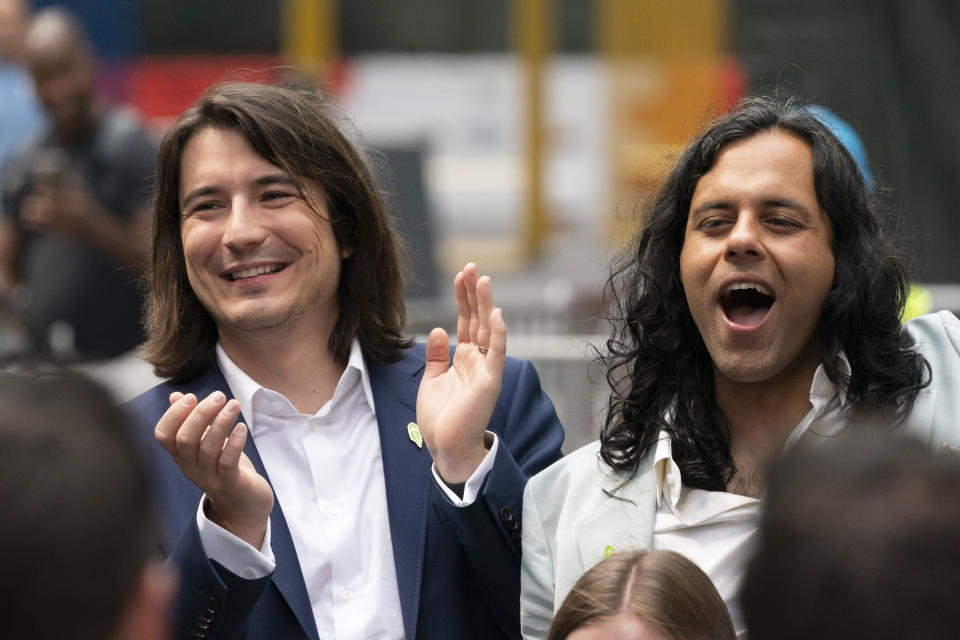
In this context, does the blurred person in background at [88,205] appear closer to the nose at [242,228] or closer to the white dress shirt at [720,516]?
the nose at [242,228]

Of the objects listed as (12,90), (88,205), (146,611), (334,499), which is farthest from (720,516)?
(12,90)

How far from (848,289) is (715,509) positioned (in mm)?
489

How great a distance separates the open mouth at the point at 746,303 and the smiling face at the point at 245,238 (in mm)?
917

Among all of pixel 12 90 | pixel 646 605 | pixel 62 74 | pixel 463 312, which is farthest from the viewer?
pixel 12 90

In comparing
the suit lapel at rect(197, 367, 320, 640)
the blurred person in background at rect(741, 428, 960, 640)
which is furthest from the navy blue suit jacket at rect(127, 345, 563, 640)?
the blurred person in background at rect(741, 428, 960, 640)

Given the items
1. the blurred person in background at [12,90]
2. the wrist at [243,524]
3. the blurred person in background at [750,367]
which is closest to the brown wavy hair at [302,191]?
the wrist at [243,524]

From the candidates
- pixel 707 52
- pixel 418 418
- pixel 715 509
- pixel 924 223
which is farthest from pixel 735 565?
pixel 707 52

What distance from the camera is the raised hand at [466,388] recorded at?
8.79ft

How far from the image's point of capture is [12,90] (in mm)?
6922

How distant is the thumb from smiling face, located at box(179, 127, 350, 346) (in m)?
0.30

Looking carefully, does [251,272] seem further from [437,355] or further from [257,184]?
[437,355]

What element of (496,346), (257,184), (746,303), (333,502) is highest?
(257,184)

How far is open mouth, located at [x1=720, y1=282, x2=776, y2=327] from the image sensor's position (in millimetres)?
2551

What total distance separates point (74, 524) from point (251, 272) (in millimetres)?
1675
